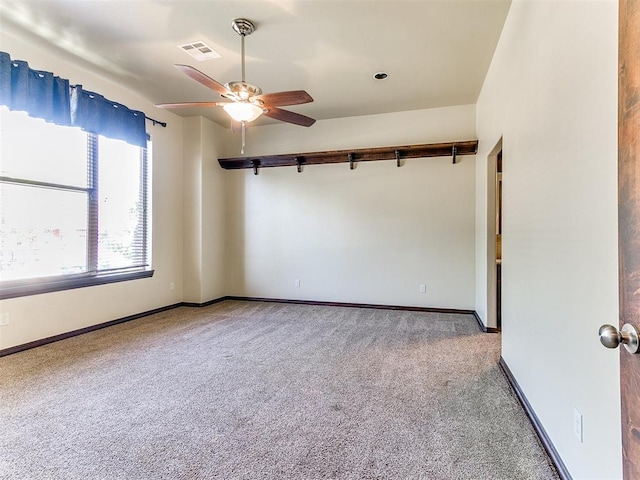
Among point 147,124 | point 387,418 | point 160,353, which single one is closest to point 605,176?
point 387,418

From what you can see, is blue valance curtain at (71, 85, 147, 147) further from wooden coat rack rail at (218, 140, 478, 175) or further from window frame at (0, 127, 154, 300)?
wooden coat rack rail at (218, 140, 478, 175)

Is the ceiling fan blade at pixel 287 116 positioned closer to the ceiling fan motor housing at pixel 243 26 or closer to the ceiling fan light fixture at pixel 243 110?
the ceiling fan light fixture at pixel 243 110

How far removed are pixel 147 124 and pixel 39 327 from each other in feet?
9.17

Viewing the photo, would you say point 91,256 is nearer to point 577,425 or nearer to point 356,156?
point 356,156

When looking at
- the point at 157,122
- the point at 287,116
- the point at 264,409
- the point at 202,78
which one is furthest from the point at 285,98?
the point at 157,122

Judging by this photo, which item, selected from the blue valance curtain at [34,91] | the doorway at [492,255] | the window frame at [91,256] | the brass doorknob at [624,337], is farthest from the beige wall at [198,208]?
the brass doorknob at [624,337]

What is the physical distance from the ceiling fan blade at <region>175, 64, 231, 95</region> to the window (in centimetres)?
198

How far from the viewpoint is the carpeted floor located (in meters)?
1.63

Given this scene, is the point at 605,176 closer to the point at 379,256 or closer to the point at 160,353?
the point at 160,353

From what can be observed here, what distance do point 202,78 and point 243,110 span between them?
0.41 metres

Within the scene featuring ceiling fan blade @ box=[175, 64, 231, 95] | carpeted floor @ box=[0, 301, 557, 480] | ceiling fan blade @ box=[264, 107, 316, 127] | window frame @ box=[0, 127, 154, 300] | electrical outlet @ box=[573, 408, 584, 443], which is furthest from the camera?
window frame @ box=[0, 127, 154, 300]

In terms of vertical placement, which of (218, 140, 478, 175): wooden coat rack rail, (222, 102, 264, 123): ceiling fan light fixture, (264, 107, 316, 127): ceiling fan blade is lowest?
(222, 102, 264, 123): ceiling fan light fixture

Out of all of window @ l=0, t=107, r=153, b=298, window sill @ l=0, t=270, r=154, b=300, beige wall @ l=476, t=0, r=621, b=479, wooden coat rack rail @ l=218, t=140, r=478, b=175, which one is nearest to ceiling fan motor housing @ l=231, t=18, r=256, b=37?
beige wall @ l=476, t=0, r=621, b=479

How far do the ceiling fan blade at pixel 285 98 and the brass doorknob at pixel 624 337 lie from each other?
241cm
